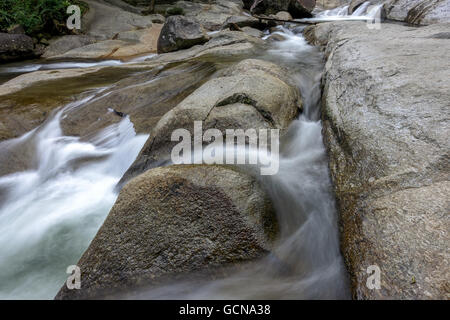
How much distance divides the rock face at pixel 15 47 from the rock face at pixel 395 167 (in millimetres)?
12628

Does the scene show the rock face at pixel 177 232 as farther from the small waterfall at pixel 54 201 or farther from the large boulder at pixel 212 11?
the large boulder at pixel 212 11

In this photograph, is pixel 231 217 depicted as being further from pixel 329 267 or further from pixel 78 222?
pixel 78 222

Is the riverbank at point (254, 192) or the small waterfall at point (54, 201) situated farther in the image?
the small waterfall at point (54, 201)

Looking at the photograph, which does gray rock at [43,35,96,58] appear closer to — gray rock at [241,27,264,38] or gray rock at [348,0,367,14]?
gray rock at [241,27,264,38]

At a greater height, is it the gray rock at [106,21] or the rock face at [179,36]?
the gray rock at [106,21]

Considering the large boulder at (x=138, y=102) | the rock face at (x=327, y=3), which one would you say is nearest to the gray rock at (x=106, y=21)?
the large boulder at (x=138, y=102)

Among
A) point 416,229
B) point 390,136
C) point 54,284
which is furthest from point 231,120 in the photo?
point 54,284

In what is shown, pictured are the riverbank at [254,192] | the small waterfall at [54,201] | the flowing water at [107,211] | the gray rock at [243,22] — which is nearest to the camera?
the riverbank at [254,192]

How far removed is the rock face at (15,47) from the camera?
10047 mm

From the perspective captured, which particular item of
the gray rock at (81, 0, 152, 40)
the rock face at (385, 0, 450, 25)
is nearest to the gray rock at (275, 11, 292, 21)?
the rock face at (385, 0, 450, 25)

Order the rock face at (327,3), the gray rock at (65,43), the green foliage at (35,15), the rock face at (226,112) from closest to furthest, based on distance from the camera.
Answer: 1. the rock face at (226,112)
2. the green foliage at (35,15)
3. the gray rock at (65,43)
4. the rock face at (327,3)

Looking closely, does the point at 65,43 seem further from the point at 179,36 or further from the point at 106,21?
the point at 179,36

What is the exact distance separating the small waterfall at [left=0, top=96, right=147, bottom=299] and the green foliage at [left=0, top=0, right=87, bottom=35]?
10.3 metres
